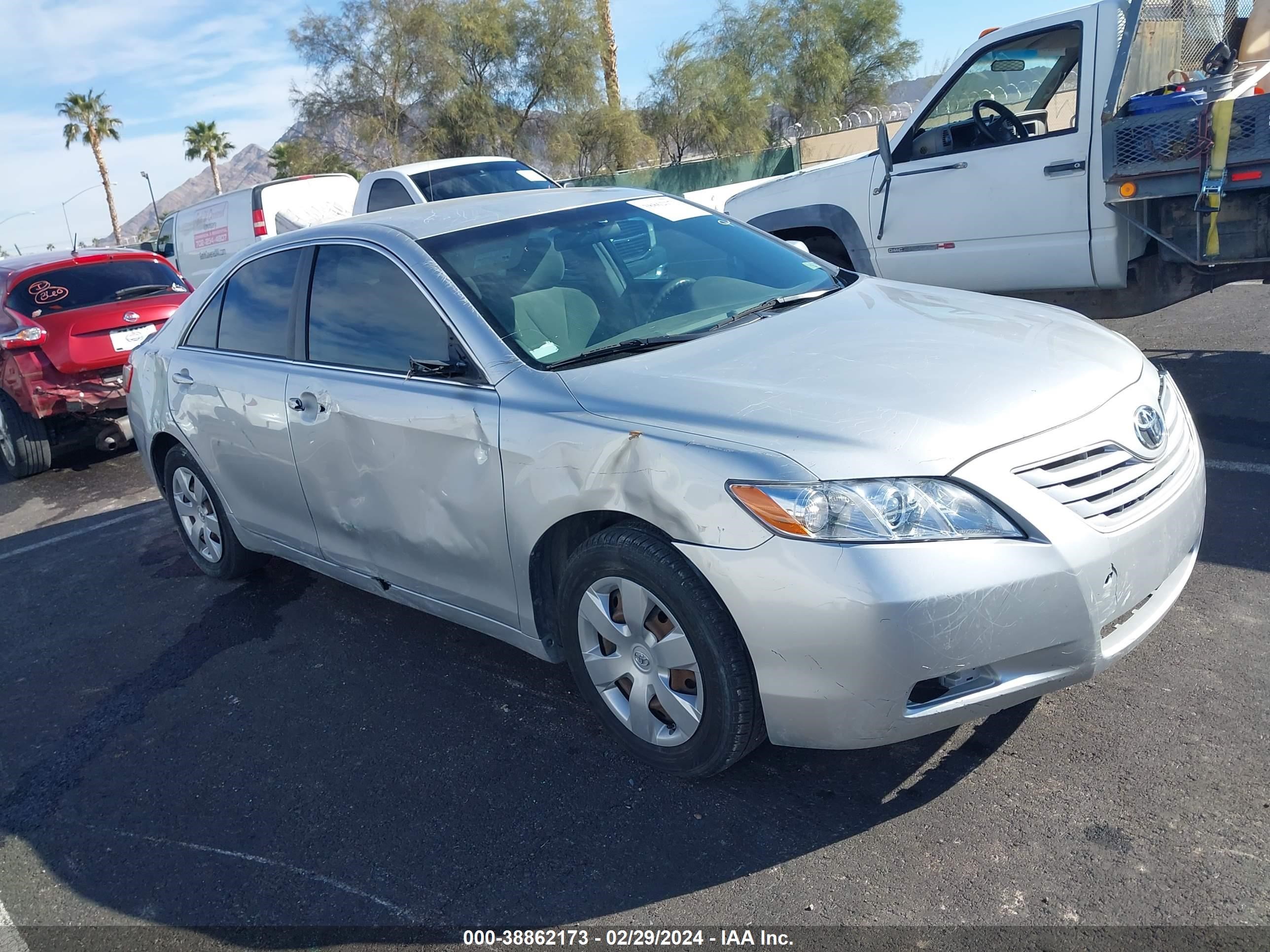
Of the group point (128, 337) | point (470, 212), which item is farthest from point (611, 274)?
point (128, 337)

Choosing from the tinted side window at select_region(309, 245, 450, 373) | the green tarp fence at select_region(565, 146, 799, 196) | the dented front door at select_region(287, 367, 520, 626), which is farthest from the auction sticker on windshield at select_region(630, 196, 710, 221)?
the green tarp fence at select_region(565, 146, 799, 196)

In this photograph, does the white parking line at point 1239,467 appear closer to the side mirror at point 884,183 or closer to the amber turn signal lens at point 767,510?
the side mirror at point 884,183

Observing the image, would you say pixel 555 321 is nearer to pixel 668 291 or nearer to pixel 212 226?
pixel 668 291

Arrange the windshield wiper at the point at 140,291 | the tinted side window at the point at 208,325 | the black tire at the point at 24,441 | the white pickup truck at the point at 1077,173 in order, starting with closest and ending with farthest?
the tinted side window at the point at 208,325 → the white pickup truck at the point at 1077,173 → the black tire at the point at 24,441 → the windshield wiper at the point at 140,291

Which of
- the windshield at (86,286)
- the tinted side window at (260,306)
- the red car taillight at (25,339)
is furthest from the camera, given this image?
the windshield at (86,286)

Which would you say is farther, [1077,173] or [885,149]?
[885,149]

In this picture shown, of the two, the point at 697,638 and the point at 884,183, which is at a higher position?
the point at 884,183

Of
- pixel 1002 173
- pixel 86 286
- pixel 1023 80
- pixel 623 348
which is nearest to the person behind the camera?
pixel 623 348

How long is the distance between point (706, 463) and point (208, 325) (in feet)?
10.4

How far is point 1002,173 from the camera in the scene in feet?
20.8

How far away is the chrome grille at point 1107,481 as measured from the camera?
2.68 meters

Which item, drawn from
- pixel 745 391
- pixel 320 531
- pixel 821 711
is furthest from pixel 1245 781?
pixel 320 531

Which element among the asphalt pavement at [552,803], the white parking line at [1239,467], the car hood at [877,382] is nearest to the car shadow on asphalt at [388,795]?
the asphalt pavement at [552,803]

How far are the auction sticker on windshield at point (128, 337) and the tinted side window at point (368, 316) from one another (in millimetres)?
4855
